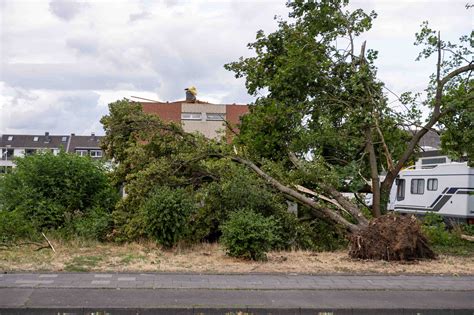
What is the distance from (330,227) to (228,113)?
1552 inches

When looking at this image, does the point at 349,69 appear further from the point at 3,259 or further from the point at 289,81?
the point at 3,259

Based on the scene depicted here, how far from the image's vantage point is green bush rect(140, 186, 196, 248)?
12.6 m

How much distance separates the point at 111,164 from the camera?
16156mm

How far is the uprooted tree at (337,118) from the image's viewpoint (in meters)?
14.2

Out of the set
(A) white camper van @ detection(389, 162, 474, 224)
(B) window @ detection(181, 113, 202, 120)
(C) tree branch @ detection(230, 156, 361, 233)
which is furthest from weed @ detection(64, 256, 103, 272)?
(B) window @ detection(181, 113, 202, 120)

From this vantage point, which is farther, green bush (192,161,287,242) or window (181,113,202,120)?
window (181,113,202,120)

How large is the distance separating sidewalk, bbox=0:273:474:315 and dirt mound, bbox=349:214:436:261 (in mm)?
1745

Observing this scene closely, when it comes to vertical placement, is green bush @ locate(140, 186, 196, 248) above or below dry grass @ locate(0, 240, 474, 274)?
above

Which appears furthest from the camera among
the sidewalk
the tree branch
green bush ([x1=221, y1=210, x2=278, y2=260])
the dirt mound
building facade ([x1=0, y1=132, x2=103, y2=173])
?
building facade ([x1=0, y1=132, x2=103, y2=173])

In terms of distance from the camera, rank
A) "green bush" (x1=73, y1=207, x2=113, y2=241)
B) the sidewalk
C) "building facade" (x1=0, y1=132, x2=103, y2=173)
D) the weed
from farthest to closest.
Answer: "building facade" (x1=0, y1=132, x2=103, y2=173), "green bush" (x1=73, y1=207, x2=113, y2=241), the weed, the sidewalk

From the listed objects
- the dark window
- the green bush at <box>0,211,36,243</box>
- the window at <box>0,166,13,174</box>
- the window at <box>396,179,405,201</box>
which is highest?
the dark window

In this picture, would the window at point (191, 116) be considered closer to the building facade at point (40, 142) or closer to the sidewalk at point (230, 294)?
the sidewalk at point (230, 294)

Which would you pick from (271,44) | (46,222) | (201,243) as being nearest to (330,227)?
(201,243)

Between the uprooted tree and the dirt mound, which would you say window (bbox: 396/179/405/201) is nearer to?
the uprooted tree
